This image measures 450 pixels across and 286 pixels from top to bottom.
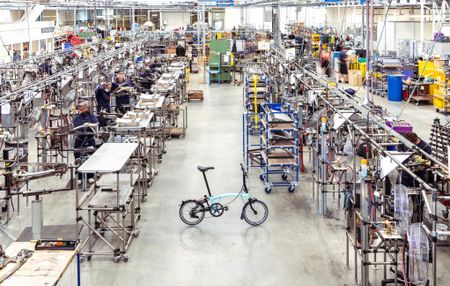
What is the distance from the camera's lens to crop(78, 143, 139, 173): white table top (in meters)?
7.31

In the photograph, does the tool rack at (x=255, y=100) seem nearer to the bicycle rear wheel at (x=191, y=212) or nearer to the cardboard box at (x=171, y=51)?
the bicycle rear wheel at (x=191, y=212)

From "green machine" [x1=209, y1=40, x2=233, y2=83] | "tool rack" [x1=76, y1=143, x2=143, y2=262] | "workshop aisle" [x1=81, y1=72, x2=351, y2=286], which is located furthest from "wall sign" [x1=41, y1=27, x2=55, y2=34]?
"tool rack" [x1=76, y1=143, x2=143, y2=262]

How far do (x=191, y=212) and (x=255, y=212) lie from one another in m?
1.05

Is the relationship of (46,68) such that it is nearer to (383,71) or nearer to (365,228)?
(383,71)

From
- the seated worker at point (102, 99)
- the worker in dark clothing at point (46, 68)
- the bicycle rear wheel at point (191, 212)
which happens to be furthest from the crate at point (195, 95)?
the bicycle rear wheel at point (191, 212)

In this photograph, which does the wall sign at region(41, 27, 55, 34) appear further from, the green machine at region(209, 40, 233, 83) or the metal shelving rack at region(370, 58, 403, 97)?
the metal shelving rack at region(370, 58, 403, 97)

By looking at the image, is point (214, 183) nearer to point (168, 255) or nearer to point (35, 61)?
point (168, 255)

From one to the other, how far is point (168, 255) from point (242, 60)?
25328 millimetres

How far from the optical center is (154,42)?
111 feet

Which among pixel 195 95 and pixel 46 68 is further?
pixel 195 95

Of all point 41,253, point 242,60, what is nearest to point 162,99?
point 41,253

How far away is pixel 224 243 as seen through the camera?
8.62 m

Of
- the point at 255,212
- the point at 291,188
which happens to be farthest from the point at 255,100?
the point at 255,212

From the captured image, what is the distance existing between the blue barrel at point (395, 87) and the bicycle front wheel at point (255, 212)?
1377 centimetres
